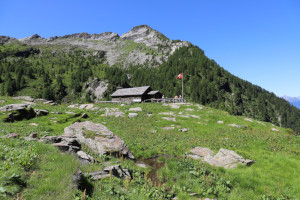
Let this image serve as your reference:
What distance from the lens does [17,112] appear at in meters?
20.7

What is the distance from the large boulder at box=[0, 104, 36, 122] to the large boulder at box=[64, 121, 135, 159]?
42.1ft

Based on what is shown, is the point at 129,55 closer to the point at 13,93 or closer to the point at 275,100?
the point at 13,93

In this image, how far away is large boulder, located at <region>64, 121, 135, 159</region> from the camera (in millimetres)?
11367

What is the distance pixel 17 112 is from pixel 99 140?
17.1m

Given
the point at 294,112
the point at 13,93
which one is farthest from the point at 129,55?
the point at 294,112

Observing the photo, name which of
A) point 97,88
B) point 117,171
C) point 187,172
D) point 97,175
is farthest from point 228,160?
point 97,88

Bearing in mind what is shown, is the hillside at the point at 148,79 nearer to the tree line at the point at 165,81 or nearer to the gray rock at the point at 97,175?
the tree line at the point at 165,81

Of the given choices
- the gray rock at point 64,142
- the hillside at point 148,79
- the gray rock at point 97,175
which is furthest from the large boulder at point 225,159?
the hillside at point 148,79

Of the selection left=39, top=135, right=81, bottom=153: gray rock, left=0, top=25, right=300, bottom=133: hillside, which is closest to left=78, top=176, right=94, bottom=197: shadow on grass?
left=39, top=135, right=81, bottom=153: gray rock

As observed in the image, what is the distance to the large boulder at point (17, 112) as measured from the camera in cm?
1974

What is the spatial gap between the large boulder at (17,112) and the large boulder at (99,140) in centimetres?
1285

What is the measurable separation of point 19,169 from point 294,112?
8394 inches

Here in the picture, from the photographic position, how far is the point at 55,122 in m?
21.2

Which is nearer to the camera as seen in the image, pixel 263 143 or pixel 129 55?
pixel 263 143
